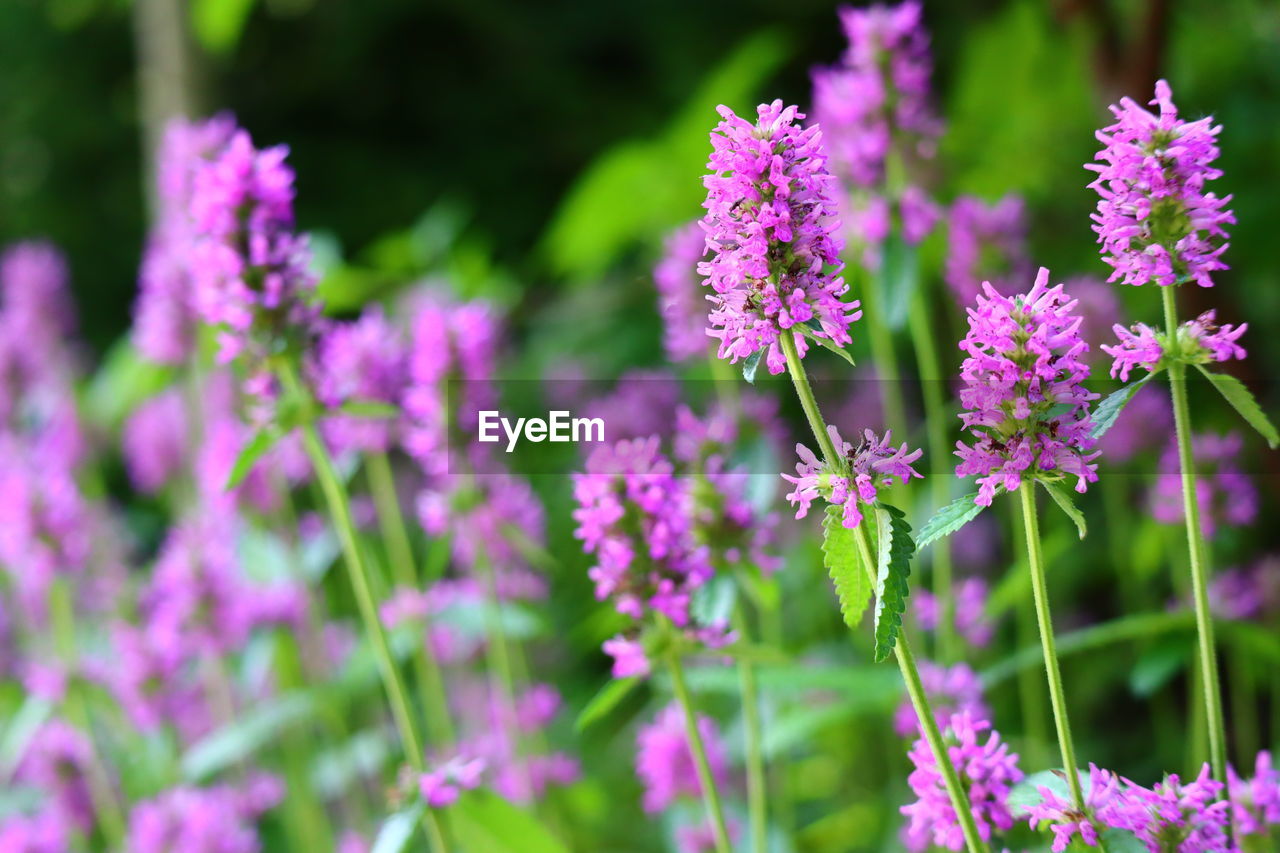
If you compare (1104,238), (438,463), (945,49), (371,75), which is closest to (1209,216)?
(1104,238)

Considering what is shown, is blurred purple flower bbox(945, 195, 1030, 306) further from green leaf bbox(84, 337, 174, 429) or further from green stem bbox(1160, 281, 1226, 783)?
green leaf bbox(84, 337, 174, 429)

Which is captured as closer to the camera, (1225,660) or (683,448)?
(683,448)

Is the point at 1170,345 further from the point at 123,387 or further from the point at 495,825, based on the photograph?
→ the point at 123,387

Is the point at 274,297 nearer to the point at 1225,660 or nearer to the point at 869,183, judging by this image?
the point at 869,183

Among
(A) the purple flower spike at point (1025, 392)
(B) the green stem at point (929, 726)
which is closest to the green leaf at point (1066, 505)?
(A) the purple flower spike at point (1025, 392)

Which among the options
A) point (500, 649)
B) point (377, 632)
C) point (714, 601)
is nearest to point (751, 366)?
point (714, 601)

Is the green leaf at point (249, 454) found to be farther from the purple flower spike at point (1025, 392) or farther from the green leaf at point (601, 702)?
the purple flower spike at point (1025, 392)

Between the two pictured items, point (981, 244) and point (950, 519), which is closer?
point (950, 519)
